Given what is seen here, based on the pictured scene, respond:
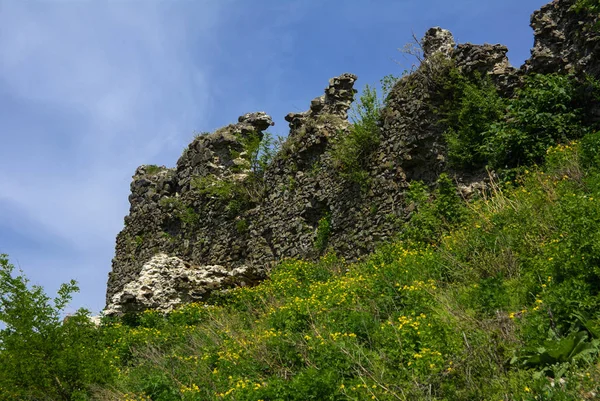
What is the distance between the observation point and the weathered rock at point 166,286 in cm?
1393

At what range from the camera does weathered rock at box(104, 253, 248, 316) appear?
13930 millimetres

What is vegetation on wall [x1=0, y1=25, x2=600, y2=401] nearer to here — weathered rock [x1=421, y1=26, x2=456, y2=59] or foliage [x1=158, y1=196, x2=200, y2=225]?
weathered rock [x1=421, y1=26, x2=456, y2=59]

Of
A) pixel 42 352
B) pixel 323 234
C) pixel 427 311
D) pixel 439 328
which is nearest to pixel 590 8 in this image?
pixel 427 311

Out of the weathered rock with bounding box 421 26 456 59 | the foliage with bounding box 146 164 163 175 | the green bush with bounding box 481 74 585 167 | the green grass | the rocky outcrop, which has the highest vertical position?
the foliage with bounding box 146 164 163 175

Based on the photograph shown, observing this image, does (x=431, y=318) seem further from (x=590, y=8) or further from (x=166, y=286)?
(x=166, y=286)

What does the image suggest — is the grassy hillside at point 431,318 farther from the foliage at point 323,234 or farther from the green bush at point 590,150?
the foliage at point 323,234

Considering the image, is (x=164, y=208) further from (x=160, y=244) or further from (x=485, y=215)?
(x=485, y=215)

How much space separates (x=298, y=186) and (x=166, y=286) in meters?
4.25

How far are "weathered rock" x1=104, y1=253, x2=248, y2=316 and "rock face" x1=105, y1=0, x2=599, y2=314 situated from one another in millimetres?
28

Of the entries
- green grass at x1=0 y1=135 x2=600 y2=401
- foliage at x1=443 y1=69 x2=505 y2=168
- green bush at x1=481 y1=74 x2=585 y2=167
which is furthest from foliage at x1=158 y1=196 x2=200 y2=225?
green bush at x1=481 y1=74 x2=585 y2=167

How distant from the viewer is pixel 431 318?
598cm

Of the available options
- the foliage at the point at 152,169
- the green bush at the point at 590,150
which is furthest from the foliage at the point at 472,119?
the foliage at the point at 152,169

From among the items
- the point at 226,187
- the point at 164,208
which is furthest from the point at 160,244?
the point at 226,187

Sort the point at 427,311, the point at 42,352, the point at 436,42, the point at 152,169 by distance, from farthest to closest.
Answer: the point at 152,169 < the point at 436,42 < the point at 42,352 < the point at 427,311
